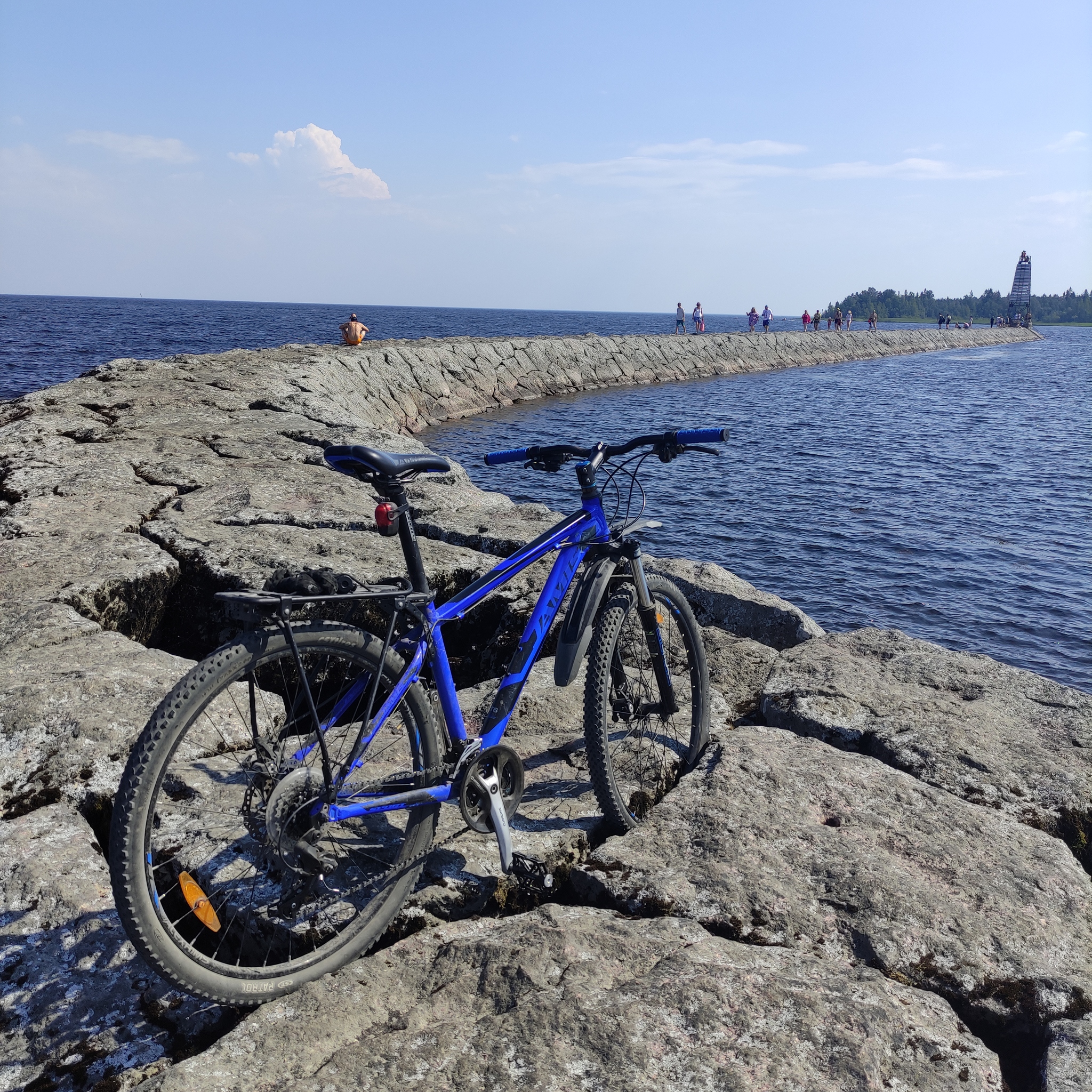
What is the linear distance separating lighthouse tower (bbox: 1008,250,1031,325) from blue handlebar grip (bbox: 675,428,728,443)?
352 ft

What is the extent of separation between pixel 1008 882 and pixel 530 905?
1.50m

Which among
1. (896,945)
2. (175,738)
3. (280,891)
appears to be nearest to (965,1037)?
(896,945)

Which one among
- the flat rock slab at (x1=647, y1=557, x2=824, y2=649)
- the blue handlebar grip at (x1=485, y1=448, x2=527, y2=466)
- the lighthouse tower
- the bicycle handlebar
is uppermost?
the lighthouse tower

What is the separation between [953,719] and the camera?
11.6 ft

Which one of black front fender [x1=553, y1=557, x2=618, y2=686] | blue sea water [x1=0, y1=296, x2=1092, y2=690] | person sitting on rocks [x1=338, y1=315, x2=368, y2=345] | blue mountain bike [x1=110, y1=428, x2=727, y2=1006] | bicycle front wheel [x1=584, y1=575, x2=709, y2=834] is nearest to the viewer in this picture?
blue mountain bike [x1=110, y1=428, x2=727, y2=1006]

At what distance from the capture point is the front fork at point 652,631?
3023mm

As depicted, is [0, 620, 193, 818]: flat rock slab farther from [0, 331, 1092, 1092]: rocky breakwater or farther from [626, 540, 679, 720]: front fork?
[626, 540, 679, 720]: front fork

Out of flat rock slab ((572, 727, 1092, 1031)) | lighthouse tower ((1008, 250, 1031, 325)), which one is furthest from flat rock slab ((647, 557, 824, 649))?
lighthouse tower ((1008, 250, 1031, 325))

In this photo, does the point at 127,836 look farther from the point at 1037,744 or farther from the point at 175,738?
the point at 1037,744

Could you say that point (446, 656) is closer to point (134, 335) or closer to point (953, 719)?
point (953, 719)

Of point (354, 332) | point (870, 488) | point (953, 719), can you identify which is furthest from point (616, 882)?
point (354, 332)

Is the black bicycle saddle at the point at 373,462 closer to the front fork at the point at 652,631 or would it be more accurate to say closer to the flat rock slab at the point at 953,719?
the front fork at the point at 652,631

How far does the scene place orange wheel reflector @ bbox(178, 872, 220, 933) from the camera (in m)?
2.09

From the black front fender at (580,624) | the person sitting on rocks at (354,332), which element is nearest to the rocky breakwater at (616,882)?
the black front fender at (580,624)
